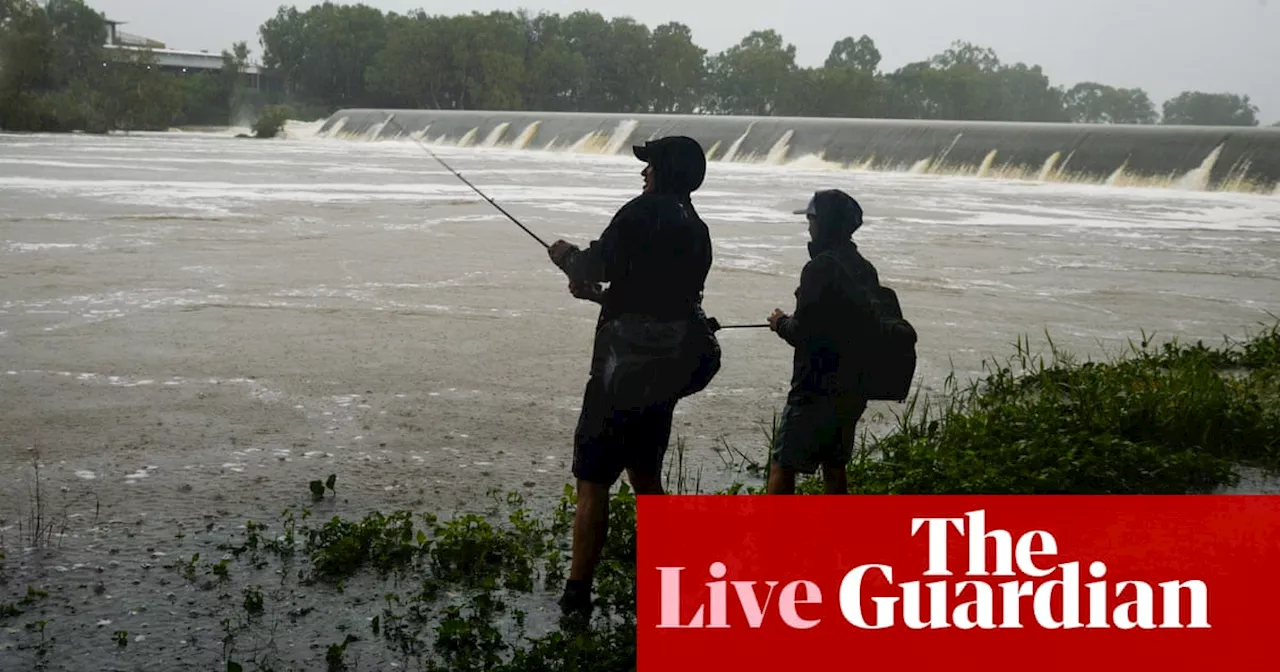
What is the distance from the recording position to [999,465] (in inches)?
232

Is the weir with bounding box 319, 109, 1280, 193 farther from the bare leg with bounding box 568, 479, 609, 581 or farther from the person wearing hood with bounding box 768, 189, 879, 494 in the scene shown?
the bare leg with bounding box 568, 479, 609, 581

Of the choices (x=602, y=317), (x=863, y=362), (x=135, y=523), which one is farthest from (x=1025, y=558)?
(x=135, y=523)

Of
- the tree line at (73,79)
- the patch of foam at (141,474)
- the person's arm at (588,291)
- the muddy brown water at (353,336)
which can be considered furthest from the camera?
the tree line at (73,79)

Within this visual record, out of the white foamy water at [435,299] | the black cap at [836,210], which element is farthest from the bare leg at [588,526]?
the white foamy water at [435,299]

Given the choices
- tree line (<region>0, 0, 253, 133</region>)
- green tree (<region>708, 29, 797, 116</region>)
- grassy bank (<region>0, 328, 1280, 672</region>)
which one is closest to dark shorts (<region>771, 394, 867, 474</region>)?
grassy bank (<region>0, 328, 1280, 672</region>)

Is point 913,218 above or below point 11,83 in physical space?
below

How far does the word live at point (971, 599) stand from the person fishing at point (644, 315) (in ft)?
1.32

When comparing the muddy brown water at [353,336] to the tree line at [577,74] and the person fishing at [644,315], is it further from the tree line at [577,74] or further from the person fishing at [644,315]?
the tree line at [577,74]

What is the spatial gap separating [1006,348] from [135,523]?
243 inches

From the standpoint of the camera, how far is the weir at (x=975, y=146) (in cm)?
2730

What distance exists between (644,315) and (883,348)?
75 centimetres

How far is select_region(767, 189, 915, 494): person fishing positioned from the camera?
425 cm

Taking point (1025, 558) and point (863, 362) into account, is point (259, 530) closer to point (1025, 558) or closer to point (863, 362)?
point (863, 362)

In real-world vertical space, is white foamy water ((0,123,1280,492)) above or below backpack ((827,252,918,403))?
below
